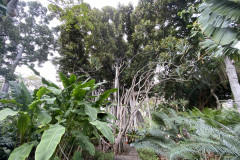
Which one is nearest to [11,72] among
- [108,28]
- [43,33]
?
[43,33]

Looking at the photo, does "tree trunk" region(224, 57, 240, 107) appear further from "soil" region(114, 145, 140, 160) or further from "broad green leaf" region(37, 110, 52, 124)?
"broad green leaf" region(37, 110, 52, 124)

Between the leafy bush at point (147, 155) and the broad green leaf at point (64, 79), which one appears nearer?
the broad green leaf at point (64, 79)

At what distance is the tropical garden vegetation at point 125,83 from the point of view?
3.87 feet

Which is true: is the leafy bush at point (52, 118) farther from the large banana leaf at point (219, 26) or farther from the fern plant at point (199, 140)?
the large banana leaf at point (219, 26)

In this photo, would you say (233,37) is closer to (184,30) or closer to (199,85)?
(184,30)

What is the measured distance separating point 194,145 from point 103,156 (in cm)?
Answer: 115

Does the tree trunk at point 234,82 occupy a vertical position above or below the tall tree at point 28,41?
below

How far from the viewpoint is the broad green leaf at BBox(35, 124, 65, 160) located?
75 cm

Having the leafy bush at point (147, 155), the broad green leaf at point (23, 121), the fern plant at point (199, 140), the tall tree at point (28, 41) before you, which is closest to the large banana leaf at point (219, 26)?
the fern plant at point (199, 140)

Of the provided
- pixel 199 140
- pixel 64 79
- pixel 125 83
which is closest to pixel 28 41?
pixel 125 83

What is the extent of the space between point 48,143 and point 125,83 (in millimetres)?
4852

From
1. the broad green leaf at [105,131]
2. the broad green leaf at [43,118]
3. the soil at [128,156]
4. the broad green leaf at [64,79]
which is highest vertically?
the broad green leaf at [64,79]

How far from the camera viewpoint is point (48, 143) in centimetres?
80

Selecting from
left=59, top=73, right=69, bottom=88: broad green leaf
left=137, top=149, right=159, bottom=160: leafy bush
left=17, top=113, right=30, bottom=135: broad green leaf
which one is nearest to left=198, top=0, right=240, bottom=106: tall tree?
left=137, top=149, right=159, bottom=160: leafy bush
